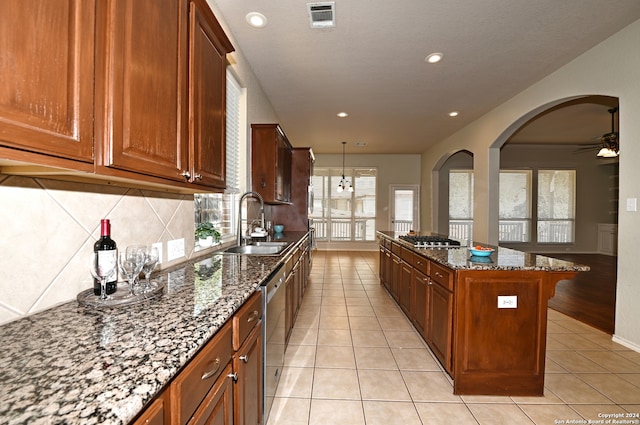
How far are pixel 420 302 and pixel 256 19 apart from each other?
301 centimetres

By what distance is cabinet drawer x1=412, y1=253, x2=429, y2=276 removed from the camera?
8.54ft

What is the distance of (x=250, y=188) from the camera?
138 inches

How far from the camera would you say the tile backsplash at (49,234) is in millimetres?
946

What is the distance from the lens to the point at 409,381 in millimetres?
2193

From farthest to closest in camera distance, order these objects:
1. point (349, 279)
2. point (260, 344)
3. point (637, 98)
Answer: point (349, 279)
point (637, 98)
point (260, 344)

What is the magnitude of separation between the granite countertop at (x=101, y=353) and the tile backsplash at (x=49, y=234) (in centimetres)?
7

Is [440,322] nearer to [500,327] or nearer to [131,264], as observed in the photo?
[500,327]

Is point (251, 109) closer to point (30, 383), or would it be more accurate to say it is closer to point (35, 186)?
point (35, 186)

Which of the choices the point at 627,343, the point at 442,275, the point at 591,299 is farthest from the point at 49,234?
the point at 591,299

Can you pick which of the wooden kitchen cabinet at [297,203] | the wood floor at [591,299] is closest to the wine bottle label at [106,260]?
the wooden kitchen cabinet at [297,203]

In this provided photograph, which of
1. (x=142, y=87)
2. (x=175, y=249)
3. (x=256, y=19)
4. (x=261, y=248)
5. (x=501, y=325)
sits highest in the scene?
(x=256, y=19)

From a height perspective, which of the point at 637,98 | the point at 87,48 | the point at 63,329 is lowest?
the point at 63,329

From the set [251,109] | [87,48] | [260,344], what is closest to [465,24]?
[251,109]

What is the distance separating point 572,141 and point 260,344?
375 inches
